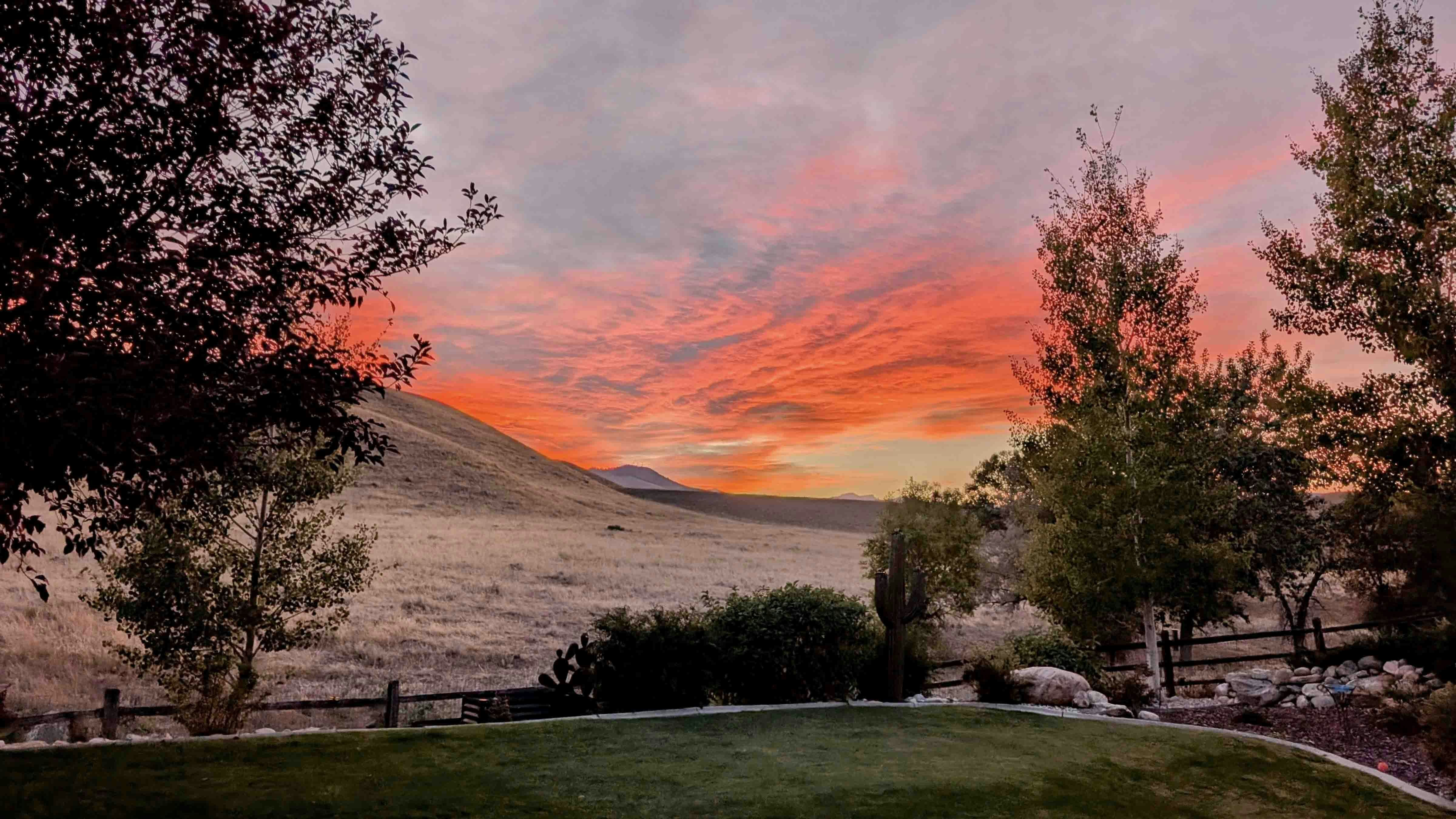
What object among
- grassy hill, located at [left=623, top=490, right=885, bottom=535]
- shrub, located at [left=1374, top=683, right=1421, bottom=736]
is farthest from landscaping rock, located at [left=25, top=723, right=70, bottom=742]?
grassy hill, located at [left=623, top=490, right=885, bottom=535]

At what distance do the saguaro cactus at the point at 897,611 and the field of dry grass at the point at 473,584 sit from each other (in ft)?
42.4

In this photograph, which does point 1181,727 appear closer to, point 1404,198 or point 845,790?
point 845,790

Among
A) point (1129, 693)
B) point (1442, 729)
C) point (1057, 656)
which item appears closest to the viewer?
point (1442, 729)

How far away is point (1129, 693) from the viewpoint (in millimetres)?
17828

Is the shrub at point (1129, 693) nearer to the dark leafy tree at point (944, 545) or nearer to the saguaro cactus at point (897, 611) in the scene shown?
the saguaro cactus at point (897, 611)

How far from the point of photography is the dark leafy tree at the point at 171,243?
643 centimetres

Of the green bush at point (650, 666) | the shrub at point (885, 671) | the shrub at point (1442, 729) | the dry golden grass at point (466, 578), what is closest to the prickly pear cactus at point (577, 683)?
the green bush at point (650, 666)

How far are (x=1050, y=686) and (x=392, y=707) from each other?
11.8 meters

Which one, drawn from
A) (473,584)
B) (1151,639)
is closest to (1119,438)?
(1151,639)

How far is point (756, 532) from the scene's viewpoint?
89500 mm

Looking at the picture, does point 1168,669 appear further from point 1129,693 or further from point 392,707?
point 392,707

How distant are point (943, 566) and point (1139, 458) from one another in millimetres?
12961

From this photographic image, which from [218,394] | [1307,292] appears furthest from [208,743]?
[1307,292]

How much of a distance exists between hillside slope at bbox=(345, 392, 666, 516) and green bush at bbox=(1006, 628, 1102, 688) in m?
46.9
